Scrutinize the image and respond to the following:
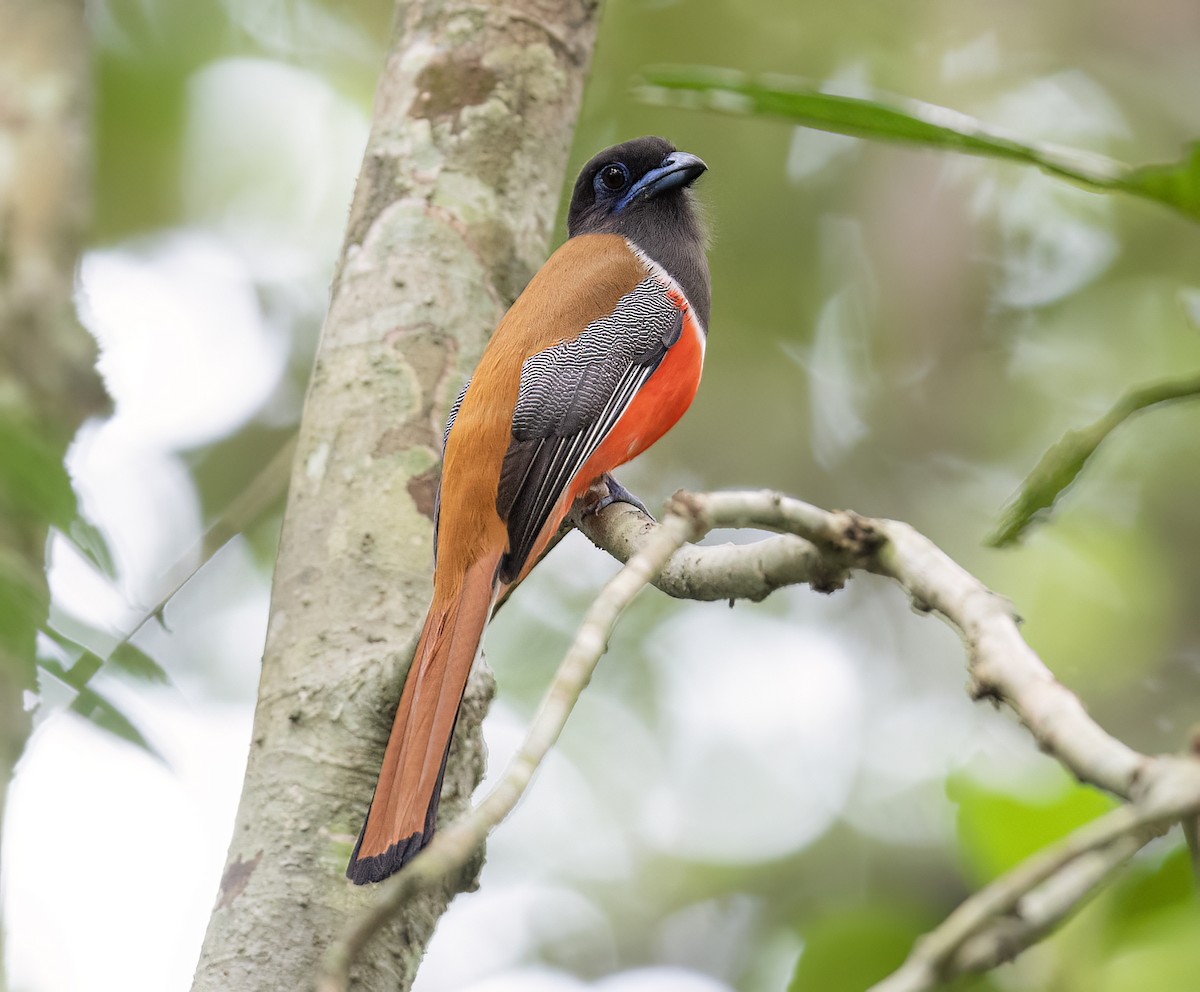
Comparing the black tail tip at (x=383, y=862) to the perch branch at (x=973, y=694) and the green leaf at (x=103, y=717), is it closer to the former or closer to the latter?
the perch branch at (x=973, y=694)

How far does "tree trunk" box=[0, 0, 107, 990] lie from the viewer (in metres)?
3.26

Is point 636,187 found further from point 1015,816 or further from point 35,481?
point 35,481

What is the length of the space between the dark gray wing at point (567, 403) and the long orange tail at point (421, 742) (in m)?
0.31

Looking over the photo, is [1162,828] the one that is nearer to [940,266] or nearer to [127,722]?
[127,722]

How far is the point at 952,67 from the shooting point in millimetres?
6137

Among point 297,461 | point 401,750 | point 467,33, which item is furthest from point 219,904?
point 467,33

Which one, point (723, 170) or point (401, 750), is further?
point (723, 170)

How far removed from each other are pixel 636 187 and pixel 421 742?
218 cm

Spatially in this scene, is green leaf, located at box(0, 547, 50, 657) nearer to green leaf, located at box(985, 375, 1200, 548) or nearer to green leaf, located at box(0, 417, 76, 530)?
green leaf, located at box(0, 417, 76, 530)

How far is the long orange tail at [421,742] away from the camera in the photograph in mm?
2184

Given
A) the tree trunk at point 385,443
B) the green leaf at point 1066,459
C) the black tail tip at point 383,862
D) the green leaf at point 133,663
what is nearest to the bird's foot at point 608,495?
the tree trunk at point 385,443

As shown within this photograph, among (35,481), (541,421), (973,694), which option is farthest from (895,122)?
(541,421)

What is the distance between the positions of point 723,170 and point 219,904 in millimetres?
4378

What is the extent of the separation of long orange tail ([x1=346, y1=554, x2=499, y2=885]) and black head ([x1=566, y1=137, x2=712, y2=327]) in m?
1.53
